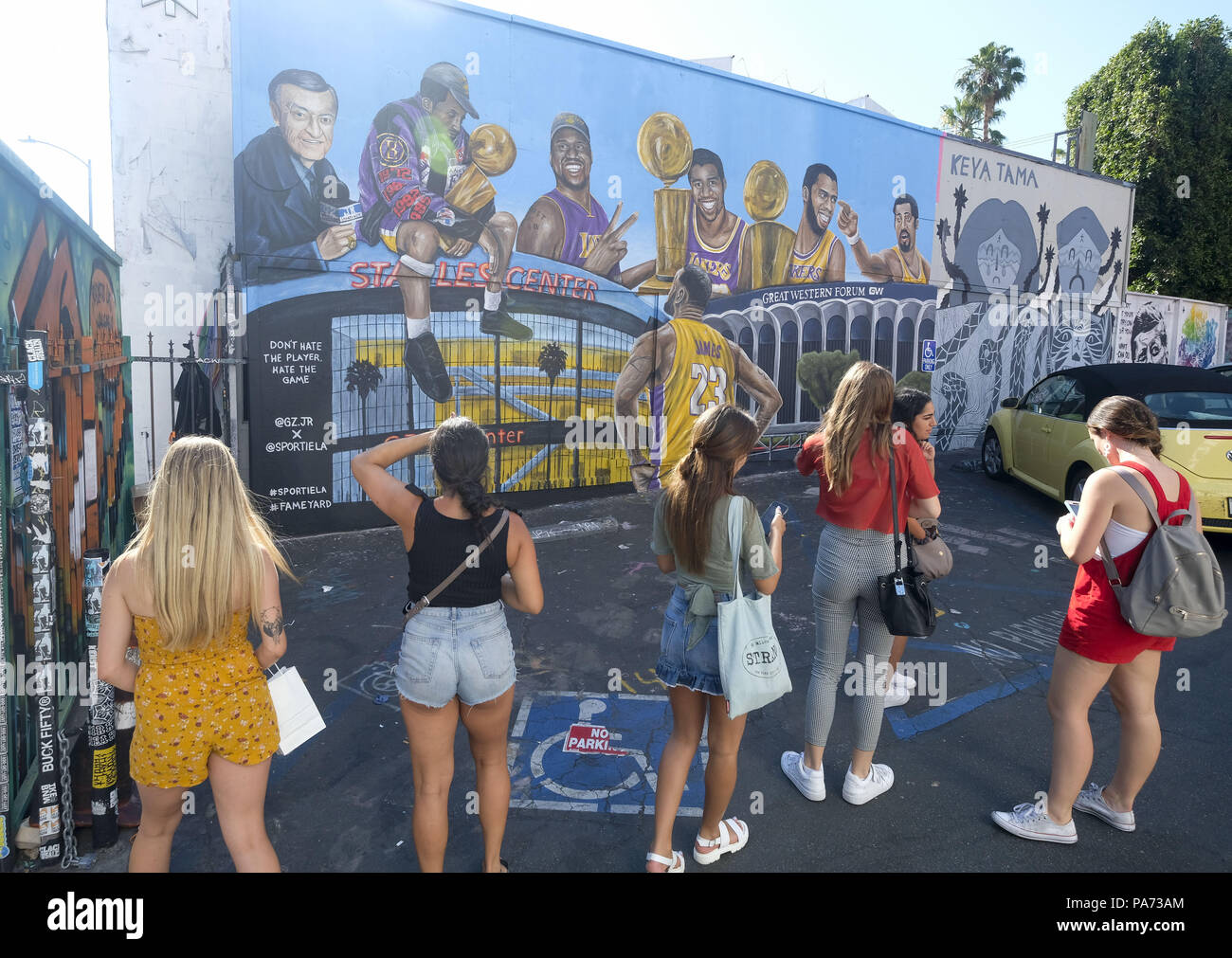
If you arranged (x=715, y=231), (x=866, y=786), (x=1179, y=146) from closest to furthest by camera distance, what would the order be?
(x=866, y=786) → (x=715, y=231) → (x=1179, y=146)

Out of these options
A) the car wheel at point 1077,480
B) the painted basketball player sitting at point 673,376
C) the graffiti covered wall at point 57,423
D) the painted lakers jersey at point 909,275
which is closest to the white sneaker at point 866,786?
the graffiti covered wall at point 57,423

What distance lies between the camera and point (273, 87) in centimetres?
789

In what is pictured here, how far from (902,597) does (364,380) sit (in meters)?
6.74

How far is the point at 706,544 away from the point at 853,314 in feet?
35.1

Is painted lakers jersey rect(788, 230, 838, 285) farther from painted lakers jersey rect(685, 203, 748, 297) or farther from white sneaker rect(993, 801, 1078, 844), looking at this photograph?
white sneaker rect(993, 801, 1078, 844)

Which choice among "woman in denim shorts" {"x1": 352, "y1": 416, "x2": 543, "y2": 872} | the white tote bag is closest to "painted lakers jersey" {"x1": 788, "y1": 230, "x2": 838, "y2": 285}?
the white tote bag

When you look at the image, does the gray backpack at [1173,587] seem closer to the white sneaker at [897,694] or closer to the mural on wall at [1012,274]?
the white sneaker at [897,694]

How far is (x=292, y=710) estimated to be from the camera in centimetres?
278

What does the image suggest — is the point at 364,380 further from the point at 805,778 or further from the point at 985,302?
the point at 985,302

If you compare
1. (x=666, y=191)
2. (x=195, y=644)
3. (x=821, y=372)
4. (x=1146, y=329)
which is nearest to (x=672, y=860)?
(x=195, y=644)

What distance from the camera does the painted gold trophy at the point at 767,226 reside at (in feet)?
36.8

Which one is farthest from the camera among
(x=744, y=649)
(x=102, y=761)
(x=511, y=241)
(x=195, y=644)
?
(x=511, y=241)

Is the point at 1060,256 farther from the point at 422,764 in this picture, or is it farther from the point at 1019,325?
the point at 422,764
